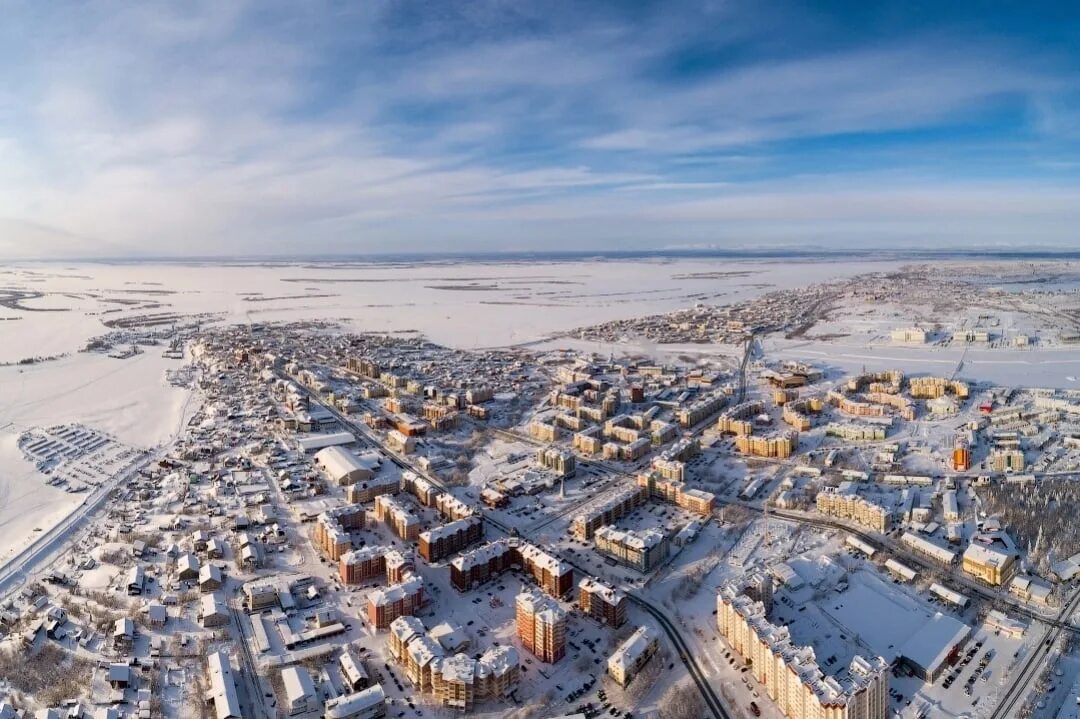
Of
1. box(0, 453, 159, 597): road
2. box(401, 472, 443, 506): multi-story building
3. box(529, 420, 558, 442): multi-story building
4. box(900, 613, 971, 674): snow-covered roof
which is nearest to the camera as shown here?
box(900, 613, 971, 674): snow-covered roof

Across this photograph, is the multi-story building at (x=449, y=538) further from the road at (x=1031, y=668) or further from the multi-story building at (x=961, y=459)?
the multi-story building at (x=961, y=459)

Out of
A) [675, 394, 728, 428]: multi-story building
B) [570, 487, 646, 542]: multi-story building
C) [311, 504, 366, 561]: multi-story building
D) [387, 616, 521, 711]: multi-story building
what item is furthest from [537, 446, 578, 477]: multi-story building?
[387, 616, 521, 711]: multi-story building

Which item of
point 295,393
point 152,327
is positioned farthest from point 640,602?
point 152,327

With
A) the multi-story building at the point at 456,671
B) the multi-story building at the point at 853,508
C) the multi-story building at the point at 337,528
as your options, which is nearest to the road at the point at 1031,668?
the multi-story building at the point at 853,508

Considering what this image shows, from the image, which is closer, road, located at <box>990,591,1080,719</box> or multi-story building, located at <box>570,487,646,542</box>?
road, located at <box>990,591,1080,719</box>

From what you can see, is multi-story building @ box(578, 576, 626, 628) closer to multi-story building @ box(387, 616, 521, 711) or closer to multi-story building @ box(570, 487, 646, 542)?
multi-story building @ box(387, 616, 521, 711)
